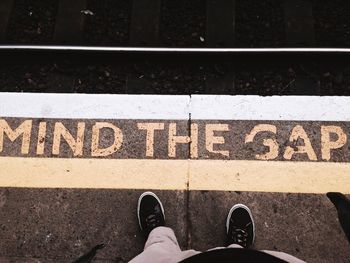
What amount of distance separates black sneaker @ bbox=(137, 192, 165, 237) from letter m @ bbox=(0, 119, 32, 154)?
1036 millimetres

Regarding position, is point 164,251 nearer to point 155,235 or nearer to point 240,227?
point 155,235

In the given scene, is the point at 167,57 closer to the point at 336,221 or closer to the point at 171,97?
the point at 171,97

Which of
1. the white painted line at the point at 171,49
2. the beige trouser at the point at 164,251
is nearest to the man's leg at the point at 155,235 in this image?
the beige trouser at the point at 164,251

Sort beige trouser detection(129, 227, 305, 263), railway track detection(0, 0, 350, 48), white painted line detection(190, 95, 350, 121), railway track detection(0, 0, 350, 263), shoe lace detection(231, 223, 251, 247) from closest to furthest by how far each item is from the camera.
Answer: beige trouser detection(129, 227, 305, 263)
shoe lace detection(231, 223, 251, 247)
railway track detection(0, 0, 350, 263)
white painted line detection(190, 95, 350, 121)
railway track detection(0, 0, 350, 48)

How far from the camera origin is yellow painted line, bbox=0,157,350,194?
3936mm

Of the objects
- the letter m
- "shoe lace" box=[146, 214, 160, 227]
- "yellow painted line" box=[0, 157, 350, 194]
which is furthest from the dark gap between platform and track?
"shoe lace" box=[146, 214, 160, 227]

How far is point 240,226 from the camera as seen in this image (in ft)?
12.4

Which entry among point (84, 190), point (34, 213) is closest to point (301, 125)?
point (84, 190)

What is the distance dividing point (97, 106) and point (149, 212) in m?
0.98

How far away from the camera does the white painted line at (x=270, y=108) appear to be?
409 cm

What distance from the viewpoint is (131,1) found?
15.0ft

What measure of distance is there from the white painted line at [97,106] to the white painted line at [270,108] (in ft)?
0.53

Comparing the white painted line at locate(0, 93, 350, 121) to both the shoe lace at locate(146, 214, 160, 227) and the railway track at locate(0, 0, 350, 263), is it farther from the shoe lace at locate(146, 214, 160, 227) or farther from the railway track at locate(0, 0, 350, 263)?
Answer: the shoe lace at locate(146, 214, 160, 227)

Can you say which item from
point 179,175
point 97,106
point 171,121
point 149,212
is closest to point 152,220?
point 149,212
